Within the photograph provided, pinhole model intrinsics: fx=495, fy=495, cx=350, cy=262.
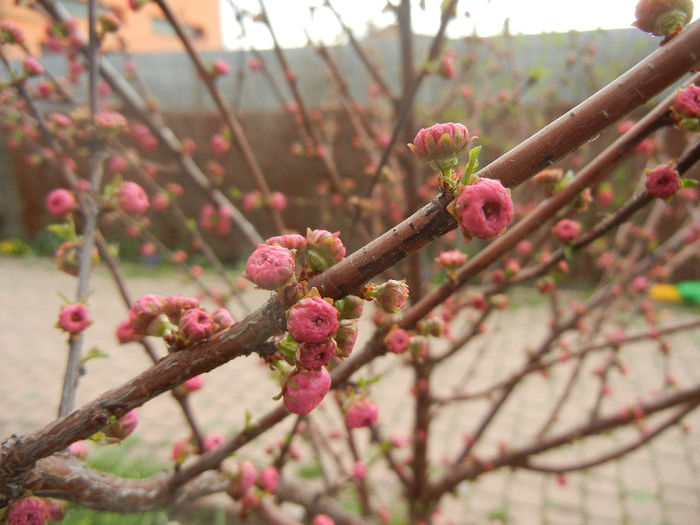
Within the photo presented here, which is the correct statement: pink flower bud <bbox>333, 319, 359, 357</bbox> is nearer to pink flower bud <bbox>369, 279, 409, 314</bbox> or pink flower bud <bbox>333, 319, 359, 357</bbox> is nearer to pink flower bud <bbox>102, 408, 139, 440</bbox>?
pink flower bud <bbox>369, 279, 409, 314</bbox>

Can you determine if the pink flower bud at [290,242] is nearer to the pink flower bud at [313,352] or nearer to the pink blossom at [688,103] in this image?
the pink flower bud at [313,352]

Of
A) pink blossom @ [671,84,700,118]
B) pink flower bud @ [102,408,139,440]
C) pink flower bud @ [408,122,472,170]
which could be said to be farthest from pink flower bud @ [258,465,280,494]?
pink blossom @ [671,84,700,118]

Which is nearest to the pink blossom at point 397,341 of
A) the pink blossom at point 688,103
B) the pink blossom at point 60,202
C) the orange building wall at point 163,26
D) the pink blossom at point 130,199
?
the pink blossom at point 688,103

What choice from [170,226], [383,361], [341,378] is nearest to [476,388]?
[383,361]

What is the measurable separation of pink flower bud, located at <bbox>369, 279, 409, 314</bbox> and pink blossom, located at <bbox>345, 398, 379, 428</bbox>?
523 mm

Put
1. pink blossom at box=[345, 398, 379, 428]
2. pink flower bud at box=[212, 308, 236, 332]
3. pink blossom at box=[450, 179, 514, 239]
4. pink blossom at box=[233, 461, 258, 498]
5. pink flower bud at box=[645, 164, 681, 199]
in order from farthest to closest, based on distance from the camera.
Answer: pink blossom at box=[233, 461, 258, 498] → pink blossom at box=[345, 398, 379, 428] → pink flower bud at box=[645, 164, 681, 199] → pink flower bud at box=[212, 308, 236, 332] → pink blossom at box=[450, 179, 514, 239]

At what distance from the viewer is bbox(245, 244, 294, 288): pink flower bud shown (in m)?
0.58

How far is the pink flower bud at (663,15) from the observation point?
62cm

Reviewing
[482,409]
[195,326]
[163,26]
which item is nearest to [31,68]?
[195,326]

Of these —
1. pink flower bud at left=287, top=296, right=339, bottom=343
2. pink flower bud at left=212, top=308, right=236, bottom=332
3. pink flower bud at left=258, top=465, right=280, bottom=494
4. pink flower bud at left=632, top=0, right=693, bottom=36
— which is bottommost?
pink flower bud at left=258, top=465, right=280, bottom=494

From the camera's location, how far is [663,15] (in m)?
0.64

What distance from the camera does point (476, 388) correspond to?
4.91m

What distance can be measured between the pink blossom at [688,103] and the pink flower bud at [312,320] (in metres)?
0.57

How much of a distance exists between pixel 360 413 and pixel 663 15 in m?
0.87
